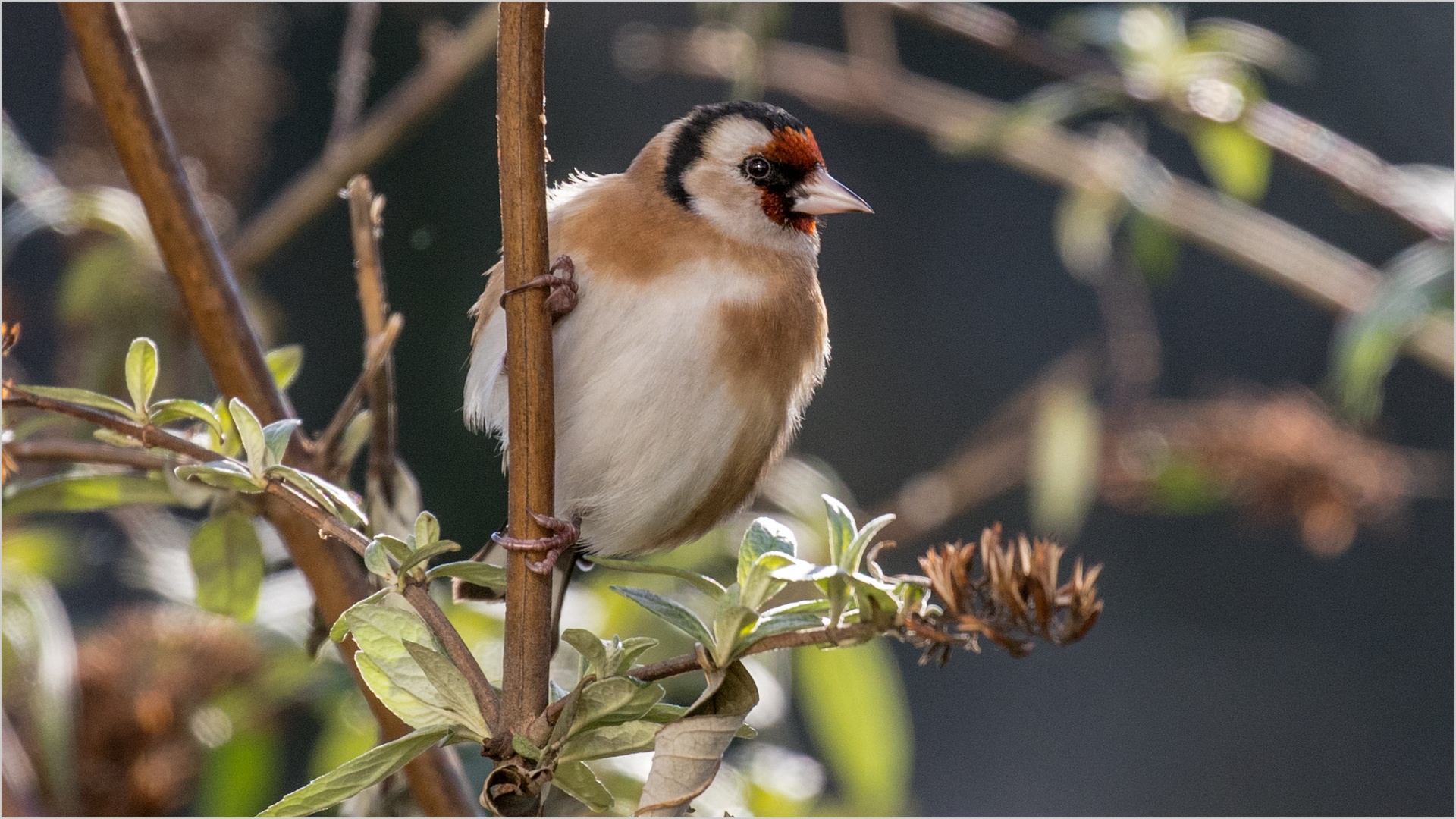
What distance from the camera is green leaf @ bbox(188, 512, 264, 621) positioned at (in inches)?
34.3

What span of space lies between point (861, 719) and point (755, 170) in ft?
1.81

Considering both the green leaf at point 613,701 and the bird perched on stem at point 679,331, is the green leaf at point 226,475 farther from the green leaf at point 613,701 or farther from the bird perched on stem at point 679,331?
the bird perched on stem at point 679,331

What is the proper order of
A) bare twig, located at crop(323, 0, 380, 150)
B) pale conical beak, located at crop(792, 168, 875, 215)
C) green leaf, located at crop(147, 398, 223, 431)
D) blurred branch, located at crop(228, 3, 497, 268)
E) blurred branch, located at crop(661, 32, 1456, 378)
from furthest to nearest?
blurred branch, located at crop(661, 32, 1456, 378)
blurred branch, located at crop(228, 3, 497, 268)
bare twig, located at crop(323, 0, 380, 150)
pale conical beak, located at crop(792, 168, 875, 215)
green leaf, located at crop(147, 398, 223, 431)

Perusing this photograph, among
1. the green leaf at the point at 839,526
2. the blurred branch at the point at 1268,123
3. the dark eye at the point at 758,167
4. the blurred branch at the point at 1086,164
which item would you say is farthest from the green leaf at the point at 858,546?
the blurred branch at the point at 1268,123

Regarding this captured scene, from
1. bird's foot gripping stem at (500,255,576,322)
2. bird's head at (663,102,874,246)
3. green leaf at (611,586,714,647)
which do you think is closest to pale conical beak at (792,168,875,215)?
bird's head at (663,102,874,246)

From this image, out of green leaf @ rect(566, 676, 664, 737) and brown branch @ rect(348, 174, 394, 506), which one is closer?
green leaf @ rect(566, 676, 664, 737)

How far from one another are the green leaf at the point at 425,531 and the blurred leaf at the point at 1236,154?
4.11 ft

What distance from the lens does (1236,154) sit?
1614 mm

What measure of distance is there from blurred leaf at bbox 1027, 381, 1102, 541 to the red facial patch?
64cm

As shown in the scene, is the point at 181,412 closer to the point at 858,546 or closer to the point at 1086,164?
the point at 858,546

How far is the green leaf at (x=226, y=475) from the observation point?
646 mm

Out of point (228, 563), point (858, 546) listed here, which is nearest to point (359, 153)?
point (228, 563)

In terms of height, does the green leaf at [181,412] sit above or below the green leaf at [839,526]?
above

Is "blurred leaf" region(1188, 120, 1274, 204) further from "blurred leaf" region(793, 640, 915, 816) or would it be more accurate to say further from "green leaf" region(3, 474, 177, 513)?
"green leaf" region(3, 474, 177, 513)
